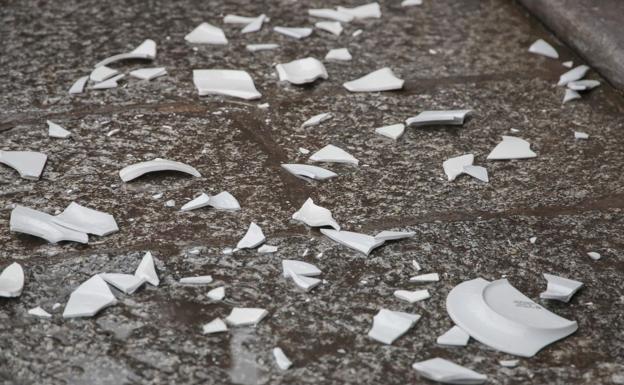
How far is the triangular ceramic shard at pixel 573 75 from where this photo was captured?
6.21 ft

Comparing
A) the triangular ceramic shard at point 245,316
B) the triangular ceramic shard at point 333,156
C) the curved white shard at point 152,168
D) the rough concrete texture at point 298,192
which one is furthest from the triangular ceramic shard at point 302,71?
the triangular ceramic shard at point 245,316

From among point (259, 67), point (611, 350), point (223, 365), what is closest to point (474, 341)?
point (611, 350)

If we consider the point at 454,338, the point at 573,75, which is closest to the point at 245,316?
the point at 454,338

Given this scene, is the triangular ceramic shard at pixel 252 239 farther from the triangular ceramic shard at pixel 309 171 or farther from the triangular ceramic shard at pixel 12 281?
the triangular ceramic shard at pixel 12 281

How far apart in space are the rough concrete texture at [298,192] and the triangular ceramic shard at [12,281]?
0.02 metres

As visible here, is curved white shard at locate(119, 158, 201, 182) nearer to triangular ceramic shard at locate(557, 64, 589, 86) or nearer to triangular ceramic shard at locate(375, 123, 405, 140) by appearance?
triangular ceramic shard at locate(375, 123, 405, 140)

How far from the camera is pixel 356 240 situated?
1359 millimetres

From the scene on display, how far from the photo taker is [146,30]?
2.12 metres

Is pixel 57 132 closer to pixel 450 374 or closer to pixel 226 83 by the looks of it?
pixel 226 83

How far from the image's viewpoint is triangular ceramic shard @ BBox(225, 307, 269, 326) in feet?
3.88

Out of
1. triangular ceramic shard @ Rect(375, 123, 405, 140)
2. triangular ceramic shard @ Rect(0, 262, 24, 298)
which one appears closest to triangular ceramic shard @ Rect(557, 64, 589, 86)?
triangular ceramic shard @ Rect(375, 123, 405, 140)

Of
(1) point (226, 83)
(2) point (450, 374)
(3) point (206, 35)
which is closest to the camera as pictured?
(2) point (450, 374)

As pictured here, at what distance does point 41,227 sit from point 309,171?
0.45 metres

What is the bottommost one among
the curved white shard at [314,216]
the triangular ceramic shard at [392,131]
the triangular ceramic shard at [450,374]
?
the triangular ceramic shard at [392,131]
